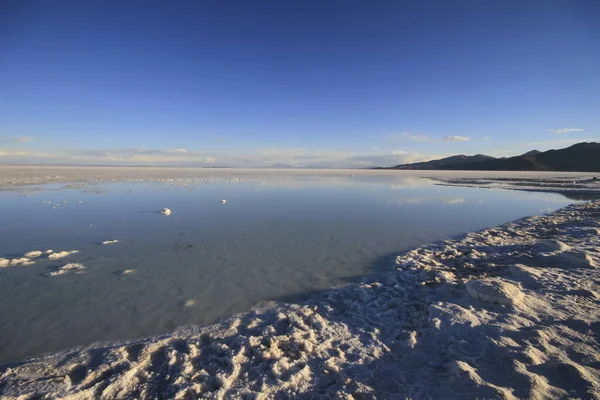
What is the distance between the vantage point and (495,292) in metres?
4.45

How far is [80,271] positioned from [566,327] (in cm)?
841

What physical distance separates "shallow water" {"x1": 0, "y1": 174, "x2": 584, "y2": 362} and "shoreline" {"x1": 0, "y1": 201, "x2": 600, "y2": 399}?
1.76 ft

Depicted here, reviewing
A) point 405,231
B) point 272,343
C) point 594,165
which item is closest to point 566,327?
point 272,343

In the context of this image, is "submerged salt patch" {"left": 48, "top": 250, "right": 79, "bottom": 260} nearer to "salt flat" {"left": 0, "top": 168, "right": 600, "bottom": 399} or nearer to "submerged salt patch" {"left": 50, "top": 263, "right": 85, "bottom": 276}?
"salt flat" {"left": 0, "top": 168, "right": 600, "bottom": 399}

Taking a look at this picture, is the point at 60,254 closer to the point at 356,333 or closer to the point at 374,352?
the point at 356,333

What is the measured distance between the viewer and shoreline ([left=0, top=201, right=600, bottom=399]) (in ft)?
9.62

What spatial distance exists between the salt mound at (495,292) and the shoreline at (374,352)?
0.05 ft

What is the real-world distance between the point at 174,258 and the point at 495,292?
6552 mm

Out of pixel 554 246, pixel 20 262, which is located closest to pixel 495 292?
pixel 554 246

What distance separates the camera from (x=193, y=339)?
3844 mm

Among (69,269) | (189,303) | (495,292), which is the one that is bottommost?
(189,303)

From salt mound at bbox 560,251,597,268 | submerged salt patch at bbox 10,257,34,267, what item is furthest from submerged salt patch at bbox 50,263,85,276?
salt mound at bbox 560,251,597,268

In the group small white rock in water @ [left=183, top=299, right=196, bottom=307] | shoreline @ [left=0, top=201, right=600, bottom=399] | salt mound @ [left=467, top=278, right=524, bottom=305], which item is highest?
Answer: salt mound @ [left=467, top=278, right=524, bottom=305]

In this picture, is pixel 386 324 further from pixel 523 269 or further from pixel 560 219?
pixel 560 219
